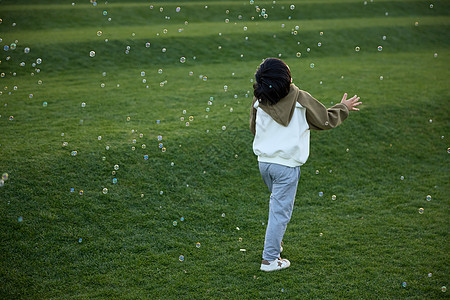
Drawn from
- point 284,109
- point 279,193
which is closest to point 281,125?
point 284,109

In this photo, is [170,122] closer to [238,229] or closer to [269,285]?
[238,229]

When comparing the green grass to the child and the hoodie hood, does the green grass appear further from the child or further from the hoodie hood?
the hoodie hood

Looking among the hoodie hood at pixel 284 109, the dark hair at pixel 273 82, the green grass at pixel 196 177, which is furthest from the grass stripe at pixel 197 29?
Result: the hoodie hood at pixel 284 109

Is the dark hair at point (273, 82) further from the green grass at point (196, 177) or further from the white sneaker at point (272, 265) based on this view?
the green grass at point (196, 177)

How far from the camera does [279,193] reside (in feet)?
14.8

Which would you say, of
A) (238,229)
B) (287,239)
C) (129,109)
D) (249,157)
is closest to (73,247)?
(238,229)

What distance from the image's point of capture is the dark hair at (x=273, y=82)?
13.6 feet

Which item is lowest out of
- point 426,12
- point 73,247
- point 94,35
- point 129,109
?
point 73,247

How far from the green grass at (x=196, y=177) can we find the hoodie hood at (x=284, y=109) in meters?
1.90

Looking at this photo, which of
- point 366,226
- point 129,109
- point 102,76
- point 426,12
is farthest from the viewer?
point 426,12

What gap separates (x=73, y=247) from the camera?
206 inches

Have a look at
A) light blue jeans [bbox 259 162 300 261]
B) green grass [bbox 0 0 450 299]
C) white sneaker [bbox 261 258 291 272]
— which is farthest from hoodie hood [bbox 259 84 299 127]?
green grass [bbox 0 0 450 299]

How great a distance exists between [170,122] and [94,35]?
7704 millimetres

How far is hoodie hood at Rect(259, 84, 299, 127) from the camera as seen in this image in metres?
4.22
